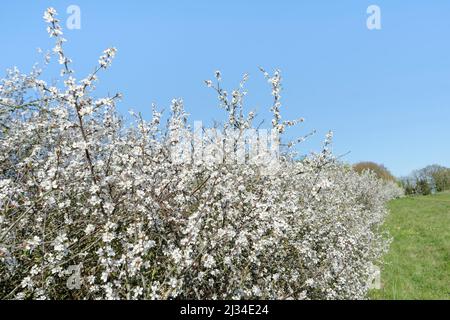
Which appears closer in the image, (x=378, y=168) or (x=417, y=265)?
(x=417, y=265)

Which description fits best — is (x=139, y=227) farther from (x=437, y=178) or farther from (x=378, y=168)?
(x=437, y=178)

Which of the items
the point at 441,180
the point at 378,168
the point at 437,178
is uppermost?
the point at 378,168

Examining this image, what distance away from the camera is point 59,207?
146 inches

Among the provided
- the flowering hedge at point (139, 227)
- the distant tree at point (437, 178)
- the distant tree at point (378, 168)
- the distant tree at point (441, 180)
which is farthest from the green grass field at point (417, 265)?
the distant tree at point (441, 180)

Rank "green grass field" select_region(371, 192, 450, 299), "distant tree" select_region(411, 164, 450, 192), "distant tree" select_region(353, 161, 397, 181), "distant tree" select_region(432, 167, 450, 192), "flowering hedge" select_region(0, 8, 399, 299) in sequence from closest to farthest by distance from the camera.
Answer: "flowering hedge" select_region(0, 8, 399, 299) → "green grass field" select_region(371, 192, 450, 299) → "distant tree" select_region(411, 164, 450, 192) → "distant tree" select_region(432, 167, 450, 192) → "distant tree" select_region(353, 161, 397, 181)

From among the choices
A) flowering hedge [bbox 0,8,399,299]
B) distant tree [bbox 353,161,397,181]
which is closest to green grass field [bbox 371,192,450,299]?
flowering hedge [bbox 0,8,399,299]

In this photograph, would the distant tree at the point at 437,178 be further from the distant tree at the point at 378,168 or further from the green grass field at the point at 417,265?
the green grass field at the point at 417,265

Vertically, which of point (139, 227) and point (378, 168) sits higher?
point (378, 168)

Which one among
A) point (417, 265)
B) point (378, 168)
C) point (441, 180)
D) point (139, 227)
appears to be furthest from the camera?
point (378, 168)

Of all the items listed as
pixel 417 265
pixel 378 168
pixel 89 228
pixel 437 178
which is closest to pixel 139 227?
pixel 89 228

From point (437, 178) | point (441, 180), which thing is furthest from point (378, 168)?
point (441, 180)

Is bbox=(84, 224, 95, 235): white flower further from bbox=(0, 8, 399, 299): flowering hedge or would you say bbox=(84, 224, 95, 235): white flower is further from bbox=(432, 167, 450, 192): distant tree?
bbox=(432, 167, 450, 192): distant tree

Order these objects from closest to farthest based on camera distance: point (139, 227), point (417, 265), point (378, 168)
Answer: point (139, 227) < point (417, 265) < point (378, 168)

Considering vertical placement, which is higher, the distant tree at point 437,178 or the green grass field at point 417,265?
the distant tree at point 437,178
